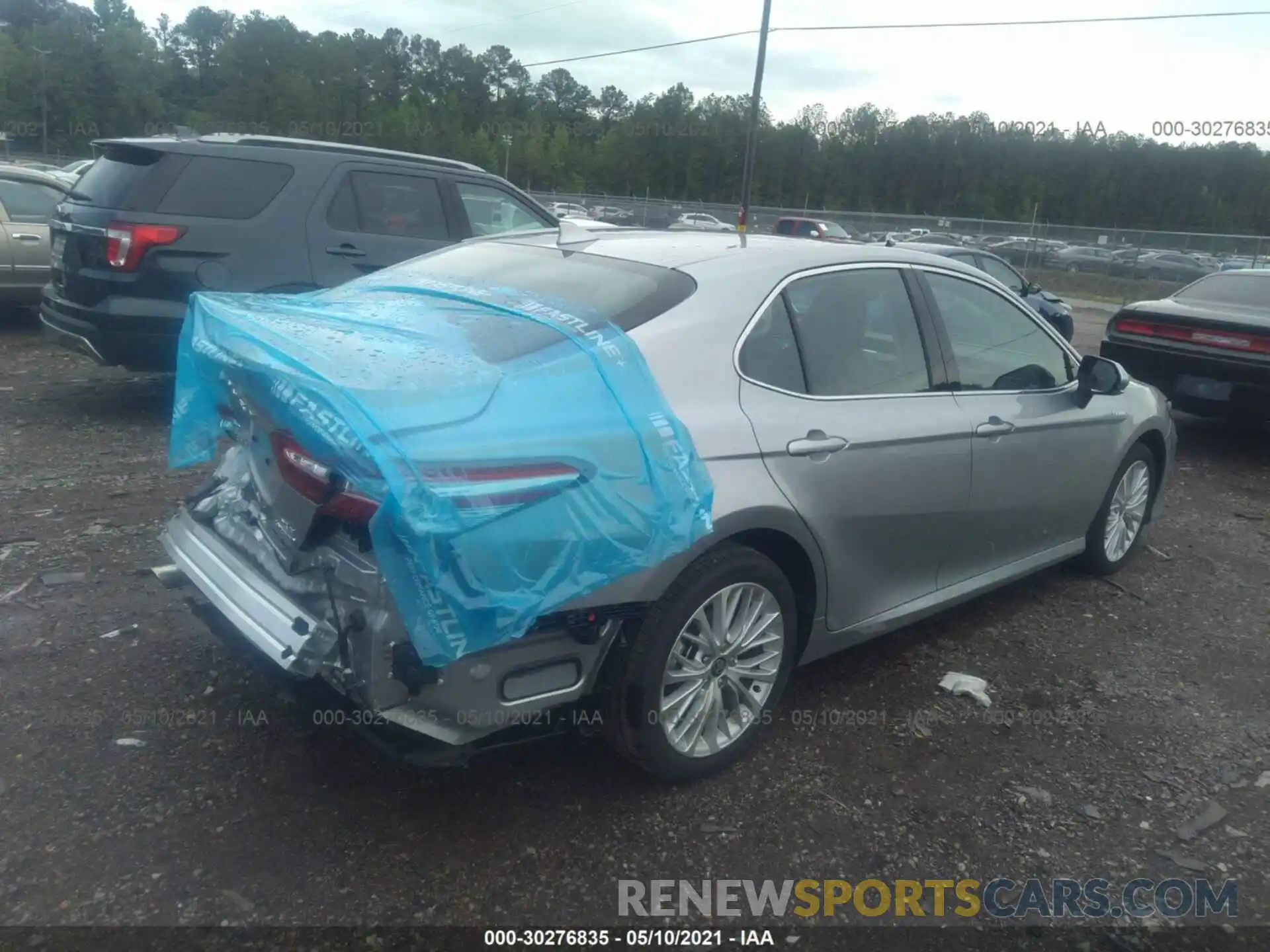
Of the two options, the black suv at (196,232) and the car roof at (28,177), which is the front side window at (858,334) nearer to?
the black suv at (196,232)

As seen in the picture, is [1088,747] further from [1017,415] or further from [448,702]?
[448,702]

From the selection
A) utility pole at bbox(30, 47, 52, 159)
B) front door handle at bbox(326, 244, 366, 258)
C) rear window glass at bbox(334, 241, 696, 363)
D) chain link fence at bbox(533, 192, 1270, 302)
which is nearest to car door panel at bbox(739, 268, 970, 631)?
rear window glass at bbox(334, 241, 696, 363)

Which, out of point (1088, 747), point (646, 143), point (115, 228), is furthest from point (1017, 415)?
point (646, 143)

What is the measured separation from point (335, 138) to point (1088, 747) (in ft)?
118

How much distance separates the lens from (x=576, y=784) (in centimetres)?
320

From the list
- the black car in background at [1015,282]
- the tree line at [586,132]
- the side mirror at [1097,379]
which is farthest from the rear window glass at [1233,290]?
the tree line at [586,132]

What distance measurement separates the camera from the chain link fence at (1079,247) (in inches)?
1139

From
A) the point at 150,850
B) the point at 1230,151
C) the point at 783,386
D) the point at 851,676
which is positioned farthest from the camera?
the point at 1230,151

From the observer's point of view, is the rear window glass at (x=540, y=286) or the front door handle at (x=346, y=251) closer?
the rear window glass at (x=540, y=286)

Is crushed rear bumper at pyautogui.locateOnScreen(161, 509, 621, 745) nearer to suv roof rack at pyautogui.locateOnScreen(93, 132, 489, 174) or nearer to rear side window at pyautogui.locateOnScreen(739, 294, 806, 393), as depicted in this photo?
rear side window at pyautogui.locateOnScreen(739, 294, 806, 393)

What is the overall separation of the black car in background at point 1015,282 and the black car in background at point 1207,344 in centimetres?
307

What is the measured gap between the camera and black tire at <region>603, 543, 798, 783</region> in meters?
2.89

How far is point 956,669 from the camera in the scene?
4.20m

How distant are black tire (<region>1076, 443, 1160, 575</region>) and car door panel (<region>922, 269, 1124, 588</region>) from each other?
0.16 m
